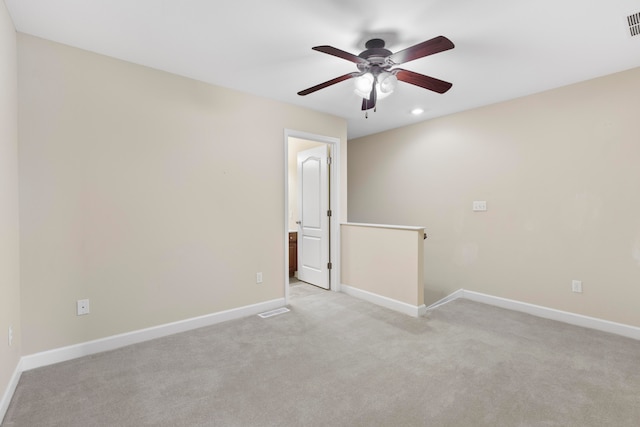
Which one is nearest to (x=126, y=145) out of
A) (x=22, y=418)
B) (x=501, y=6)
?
(x=22, y=418)

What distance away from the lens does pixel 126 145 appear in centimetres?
259

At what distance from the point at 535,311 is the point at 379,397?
8.26 feet

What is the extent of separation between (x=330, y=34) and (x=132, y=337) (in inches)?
116

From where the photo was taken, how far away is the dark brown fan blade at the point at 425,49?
172 cm

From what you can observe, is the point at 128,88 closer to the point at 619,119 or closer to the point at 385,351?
the point at 385,351

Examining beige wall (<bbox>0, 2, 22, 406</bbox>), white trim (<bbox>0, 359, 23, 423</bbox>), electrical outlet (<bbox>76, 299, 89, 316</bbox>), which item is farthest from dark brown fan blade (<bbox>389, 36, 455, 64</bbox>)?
white trim (<bbox>0, 359, 23, 423</bbox>)

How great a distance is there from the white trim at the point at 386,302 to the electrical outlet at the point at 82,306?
2.85m

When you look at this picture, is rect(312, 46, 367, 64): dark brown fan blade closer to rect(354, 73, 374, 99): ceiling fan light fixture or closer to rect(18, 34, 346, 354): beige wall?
rect(354, 73, 374, 99): ceiling fan light fixture

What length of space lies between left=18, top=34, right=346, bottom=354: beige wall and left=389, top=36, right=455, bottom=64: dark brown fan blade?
184 cm

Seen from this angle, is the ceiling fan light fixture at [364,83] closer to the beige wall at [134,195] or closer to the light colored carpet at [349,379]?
the beige wall at [134,195]

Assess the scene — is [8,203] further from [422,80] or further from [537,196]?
[537,196]

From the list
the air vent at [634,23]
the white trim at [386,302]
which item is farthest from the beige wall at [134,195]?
the air vent at [634,23]

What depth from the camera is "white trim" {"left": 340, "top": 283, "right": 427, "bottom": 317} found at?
130 inches

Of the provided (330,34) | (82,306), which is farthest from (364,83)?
(82,306)
